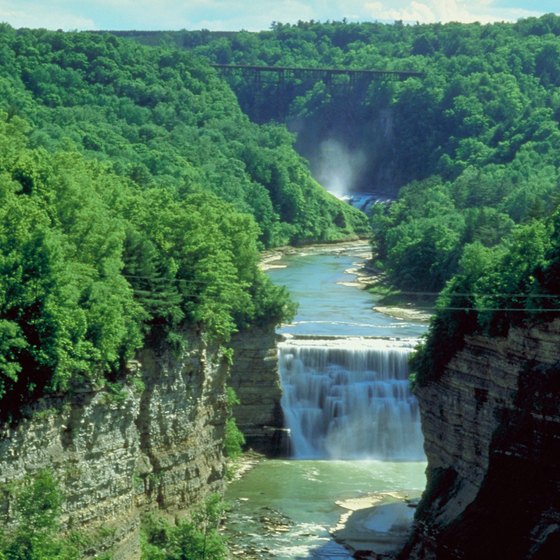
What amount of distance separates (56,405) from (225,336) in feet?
57.6

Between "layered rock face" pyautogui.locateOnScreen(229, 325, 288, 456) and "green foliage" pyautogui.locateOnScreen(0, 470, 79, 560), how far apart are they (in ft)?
110

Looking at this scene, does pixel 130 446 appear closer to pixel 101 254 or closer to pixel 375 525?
pixel 101 254

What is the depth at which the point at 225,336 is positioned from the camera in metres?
63.8

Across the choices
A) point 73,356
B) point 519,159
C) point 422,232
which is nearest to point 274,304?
point 73,356

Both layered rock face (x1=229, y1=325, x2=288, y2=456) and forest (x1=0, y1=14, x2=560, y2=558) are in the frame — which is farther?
layered rock face (x1=229, y1=325, x2=288, y2=456)

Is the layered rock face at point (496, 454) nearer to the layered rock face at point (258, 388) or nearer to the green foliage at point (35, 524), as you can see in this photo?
the green foliage at point (35, 524)

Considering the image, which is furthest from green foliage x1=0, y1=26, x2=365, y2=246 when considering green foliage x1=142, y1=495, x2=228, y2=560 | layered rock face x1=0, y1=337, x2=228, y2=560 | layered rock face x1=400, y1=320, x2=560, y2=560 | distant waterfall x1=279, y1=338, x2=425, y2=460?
green foliage x1=142, y1=495, x2=228, y2=560

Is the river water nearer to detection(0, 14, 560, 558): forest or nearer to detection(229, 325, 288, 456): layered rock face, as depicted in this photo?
detection(229, 325, 288, 456): layered rock face

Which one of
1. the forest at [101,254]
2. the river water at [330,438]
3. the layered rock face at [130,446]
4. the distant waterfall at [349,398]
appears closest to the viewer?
the layered rock face at [130,446]

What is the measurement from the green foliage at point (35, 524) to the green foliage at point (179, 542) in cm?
779

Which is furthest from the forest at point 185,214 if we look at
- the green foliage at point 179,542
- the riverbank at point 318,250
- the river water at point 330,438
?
the green foliage at point 179,542

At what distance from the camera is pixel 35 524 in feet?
148

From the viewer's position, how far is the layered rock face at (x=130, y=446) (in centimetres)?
4616

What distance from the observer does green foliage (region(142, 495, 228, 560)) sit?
2115 inches
